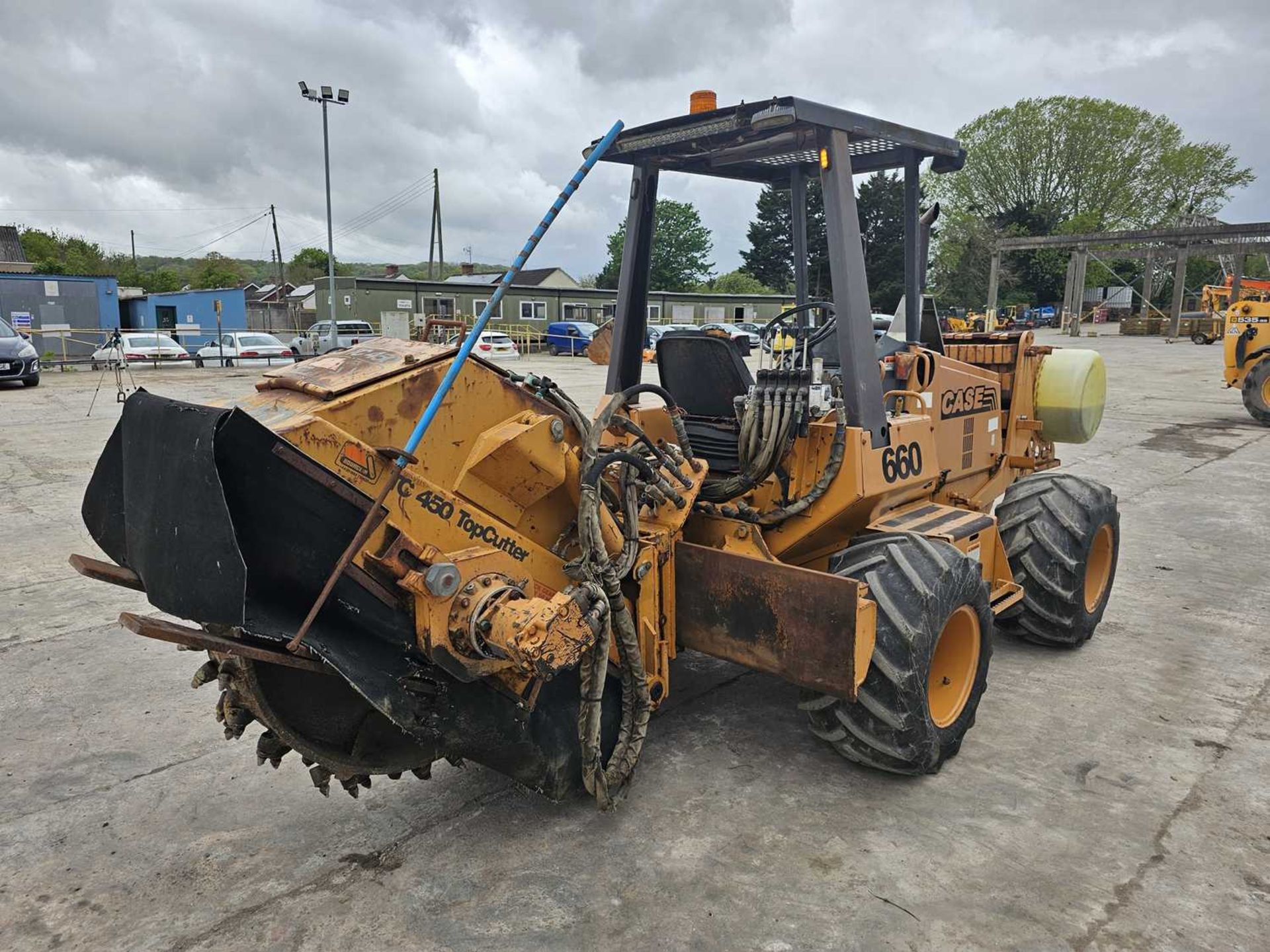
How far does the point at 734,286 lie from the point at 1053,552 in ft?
176

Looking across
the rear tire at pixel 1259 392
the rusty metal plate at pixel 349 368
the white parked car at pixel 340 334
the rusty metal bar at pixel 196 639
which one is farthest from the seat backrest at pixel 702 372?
the white parked car at pixel 340 334

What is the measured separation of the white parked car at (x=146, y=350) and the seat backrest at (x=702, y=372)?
25.8m

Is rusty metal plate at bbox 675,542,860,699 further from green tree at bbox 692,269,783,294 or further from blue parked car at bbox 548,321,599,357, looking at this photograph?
green tree at bbox 692,269,783,294

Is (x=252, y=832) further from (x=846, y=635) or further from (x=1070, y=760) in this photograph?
(x=1070, y=760)

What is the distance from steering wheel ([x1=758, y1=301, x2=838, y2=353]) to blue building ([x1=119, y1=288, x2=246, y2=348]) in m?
38.7

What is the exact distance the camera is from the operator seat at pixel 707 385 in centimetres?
410

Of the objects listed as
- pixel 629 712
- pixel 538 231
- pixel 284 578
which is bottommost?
pixel 629 712

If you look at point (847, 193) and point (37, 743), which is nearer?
point (847, 193)

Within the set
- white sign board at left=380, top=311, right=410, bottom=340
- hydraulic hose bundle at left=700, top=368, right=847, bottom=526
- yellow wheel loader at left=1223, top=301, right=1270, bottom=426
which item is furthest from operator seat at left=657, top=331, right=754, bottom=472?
white sign board at left=380, top=311, right=410, bottom=340

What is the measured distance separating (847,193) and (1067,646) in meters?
3.04

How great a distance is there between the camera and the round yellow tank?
17.6ft

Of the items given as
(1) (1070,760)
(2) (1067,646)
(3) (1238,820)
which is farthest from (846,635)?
(2) (1067,646)

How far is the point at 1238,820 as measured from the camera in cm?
342

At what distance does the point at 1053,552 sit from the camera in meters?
4.93
